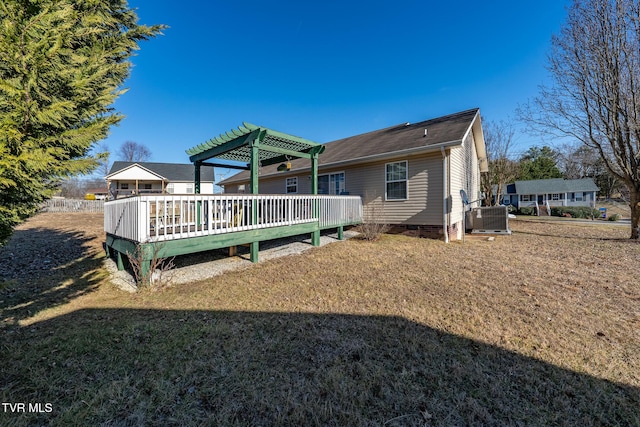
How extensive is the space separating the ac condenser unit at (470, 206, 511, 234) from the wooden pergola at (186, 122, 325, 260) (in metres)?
7.83

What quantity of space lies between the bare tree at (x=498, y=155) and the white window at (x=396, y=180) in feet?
49.4

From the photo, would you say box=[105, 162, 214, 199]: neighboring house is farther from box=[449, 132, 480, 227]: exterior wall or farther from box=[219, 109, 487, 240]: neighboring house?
box=[449, 132, 480, 227]: exterior wall

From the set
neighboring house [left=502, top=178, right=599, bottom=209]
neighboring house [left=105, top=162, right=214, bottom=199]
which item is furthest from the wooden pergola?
neighboring house [left=502, top=178, right=599, bottom=209]

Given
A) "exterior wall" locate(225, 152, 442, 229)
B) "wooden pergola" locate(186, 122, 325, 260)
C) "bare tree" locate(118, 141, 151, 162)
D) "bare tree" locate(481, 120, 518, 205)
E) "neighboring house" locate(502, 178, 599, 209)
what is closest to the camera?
"wooden pergola" locate(186, 122, 325, 260)

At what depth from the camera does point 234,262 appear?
6.33 meters

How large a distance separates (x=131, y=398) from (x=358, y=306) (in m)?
2.78

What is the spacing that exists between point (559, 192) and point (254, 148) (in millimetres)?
40349

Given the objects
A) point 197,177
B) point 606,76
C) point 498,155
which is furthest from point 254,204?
point 498,155

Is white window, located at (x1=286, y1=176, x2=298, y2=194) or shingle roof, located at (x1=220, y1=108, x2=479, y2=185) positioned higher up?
shingle roof, located at (x1=220, y1=108, x2=479, y2=185)

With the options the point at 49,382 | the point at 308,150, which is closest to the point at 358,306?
the point at 49,382

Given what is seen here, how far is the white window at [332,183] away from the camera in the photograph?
11.6m

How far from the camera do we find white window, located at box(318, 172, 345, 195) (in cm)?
1164

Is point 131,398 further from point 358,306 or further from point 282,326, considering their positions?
point 358,306

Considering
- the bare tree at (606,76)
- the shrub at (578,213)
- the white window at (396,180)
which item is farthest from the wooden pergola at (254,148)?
the shrub at (578,213)
